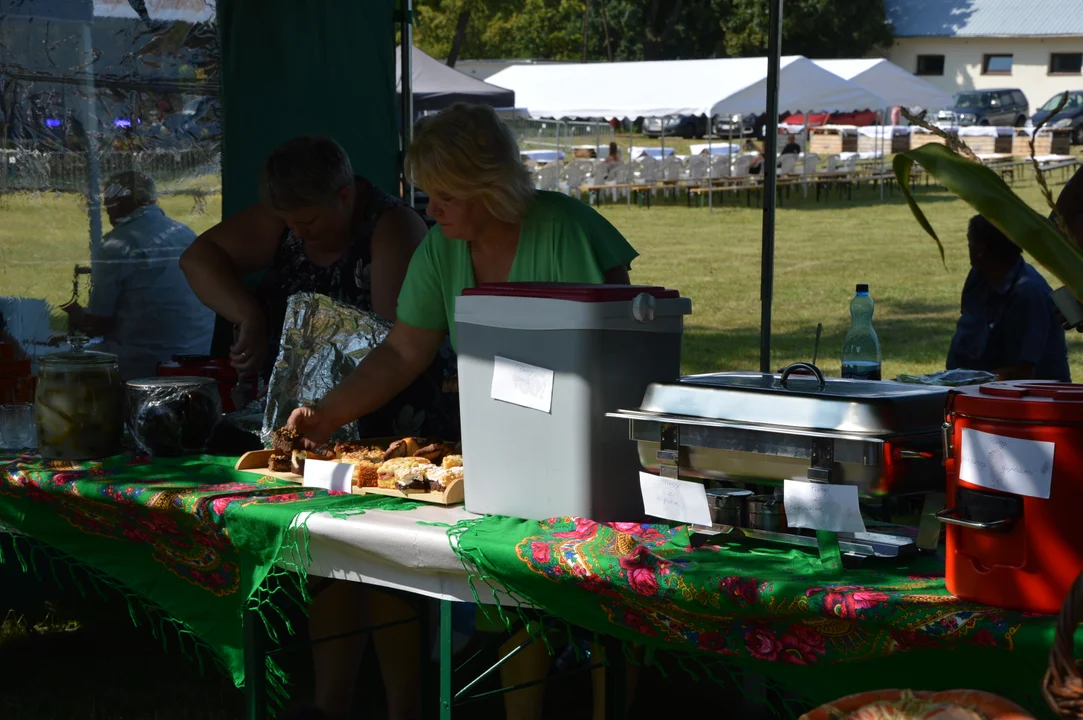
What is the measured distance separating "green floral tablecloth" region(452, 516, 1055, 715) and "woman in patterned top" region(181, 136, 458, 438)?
850mm

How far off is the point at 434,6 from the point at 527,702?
19.3 m

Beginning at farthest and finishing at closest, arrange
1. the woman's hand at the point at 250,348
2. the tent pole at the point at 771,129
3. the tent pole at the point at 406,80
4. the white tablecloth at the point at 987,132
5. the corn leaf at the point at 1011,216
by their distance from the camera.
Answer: the white tablecloth at the point at 987,132
the tent pole at the point at 406,80
the tent pole at the point at 771,129
the woman's hand at the point at 250,348
the corn leaf at the point at 1011,216

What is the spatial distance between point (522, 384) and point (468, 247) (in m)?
0.62

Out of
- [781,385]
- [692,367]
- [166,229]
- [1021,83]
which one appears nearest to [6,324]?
[166,229]

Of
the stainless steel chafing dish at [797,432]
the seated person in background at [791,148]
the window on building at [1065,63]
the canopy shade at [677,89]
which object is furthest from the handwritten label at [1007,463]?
the window on building at [1065,63]

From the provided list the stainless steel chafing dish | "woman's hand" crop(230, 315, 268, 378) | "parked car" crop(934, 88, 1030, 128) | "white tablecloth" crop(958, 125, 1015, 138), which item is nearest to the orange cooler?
the stainless steel chafing dish

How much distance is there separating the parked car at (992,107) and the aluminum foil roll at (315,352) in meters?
28.9

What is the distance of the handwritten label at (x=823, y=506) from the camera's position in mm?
1538

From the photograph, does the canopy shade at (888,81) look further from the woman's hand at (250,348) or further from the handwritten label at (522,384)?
the handwritten label at (522,384)

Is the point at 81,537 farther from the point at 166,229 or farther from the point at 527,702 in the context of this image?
the point at 166,229

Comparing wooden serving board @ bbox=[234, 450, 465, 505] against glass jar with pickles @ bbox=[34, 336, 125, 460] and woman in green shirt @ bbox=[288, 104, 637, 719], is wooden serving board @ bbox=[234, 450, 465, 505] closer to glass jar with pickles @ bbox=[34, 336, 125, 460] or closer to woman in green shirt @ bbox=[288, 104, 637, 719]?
woman in green shirt @ bbox=[288, 104, 637, 719]

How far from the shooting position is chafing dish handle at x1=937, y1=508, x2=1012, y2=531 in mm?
1365

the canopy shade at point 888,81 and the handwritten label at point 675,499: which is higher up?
the canopy shade at point 888,81

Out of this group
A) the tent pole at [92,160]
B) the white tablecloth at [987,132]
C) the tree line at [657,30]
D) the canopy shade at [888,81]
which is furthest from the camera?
the tree line at [657,30]
